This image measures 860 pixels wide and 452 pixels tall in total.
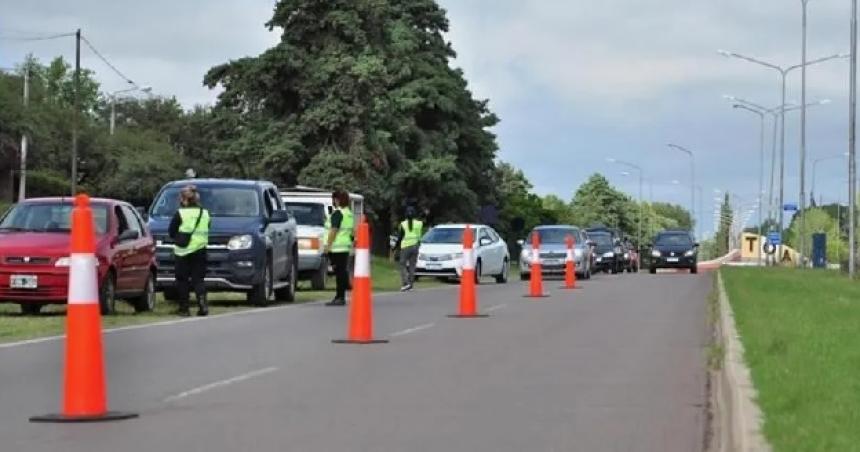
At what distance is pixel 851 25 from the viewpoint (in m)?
42.2

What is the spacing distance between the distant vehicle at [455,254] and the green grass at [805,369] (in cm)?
1712

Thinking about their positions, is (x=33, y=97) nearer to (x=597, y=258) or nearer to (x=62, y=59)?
(x=597, y=258)

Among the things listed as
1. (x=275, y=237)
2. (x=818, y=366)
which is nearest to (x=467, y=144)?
(x=275, y=237)

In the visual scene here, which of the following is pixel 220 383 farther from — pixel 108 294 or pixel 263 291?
pixel 263 291

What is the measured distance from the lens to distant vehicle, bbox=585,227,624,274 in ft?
209

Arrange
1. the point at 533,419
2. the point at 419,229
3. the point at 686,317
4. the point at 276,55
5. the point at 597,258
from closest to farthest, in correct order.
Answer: the point at 533,419 → the point at 686,317 → the point at 419,229 → the point at 276,55 → the point at 597,258

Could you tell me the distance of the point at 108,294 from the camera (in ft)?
67.7

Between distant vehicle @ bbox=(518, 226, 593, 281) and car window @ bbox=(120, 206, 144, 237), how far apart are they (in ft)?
78.4

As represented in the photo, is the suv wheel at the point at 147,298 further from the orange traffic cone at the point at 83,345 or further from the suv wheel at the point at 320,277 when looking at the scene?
the orange traffic cone at the point at 83,345

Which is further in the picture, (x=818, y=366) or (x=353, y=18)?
(x=353, y=18)

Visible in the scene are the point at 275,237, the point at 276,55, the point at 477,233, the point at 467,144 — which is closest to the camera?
the point at 275,237

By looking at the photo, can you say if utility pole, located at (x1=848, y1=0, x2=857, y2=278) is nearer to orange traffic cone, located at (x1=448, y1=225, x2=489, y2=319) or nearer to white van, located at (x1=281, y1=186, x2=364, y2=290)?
white van, located at (x1=281, y1=186, x2=364, y2=290)

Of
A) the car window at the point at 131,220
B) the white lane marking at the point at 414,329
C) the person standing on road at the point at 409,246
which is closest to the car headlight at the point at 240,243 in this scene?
the car window at the point at 131,220

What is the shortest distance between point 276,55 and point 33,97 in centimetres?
1378
